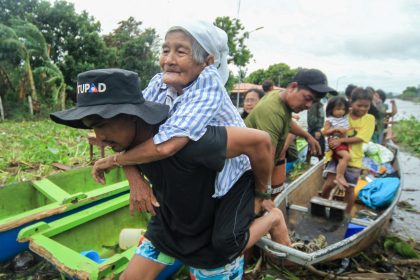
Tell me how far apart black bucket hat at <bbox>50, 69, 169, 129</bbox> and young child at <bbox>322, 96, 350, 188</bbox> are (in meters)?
3.87

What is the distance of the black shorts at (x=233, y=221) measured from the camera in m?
1.54

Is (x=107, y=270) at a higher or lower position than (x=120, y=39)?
lower

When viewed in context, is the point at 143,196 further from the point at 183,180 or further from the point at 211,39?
the point at 211,39

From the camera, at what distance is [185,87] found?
152 cm

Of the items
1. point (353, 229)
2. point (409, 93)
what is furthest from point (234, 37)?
point (409, 93)

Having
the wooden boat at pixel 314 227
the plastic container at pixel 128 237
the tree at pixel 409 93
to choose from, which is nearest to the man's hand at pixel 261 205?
the wooden boat at pixel 314 227

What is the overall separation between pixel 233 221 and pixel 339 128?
140 inches

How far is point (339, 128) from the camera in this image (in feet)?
15.1

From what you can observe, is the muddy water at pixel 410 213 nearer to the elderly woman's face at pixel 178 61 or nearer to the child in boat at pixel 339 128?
the child in boat at pixel 339 128

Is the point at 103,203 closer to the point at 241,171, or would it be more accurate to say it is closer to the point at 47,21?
the point at 241,171

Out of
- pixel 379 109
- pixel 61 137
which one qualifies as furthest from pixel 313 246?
pixel 61 137

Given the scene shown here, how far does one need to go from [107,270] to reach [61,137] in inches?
308

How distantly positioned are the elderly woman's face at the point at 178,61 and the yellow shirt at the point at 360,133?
12.2ft

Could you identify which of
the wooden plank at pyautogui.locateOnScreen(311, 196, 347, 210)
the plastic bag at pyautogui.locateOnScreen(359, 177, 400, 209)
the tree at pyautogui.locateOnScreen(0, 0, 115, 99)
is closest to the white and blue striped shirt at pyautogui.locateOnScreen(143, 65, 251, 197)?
the wooden plank at pyautogui.locateOnScreen(311, 196, 347, 210)
